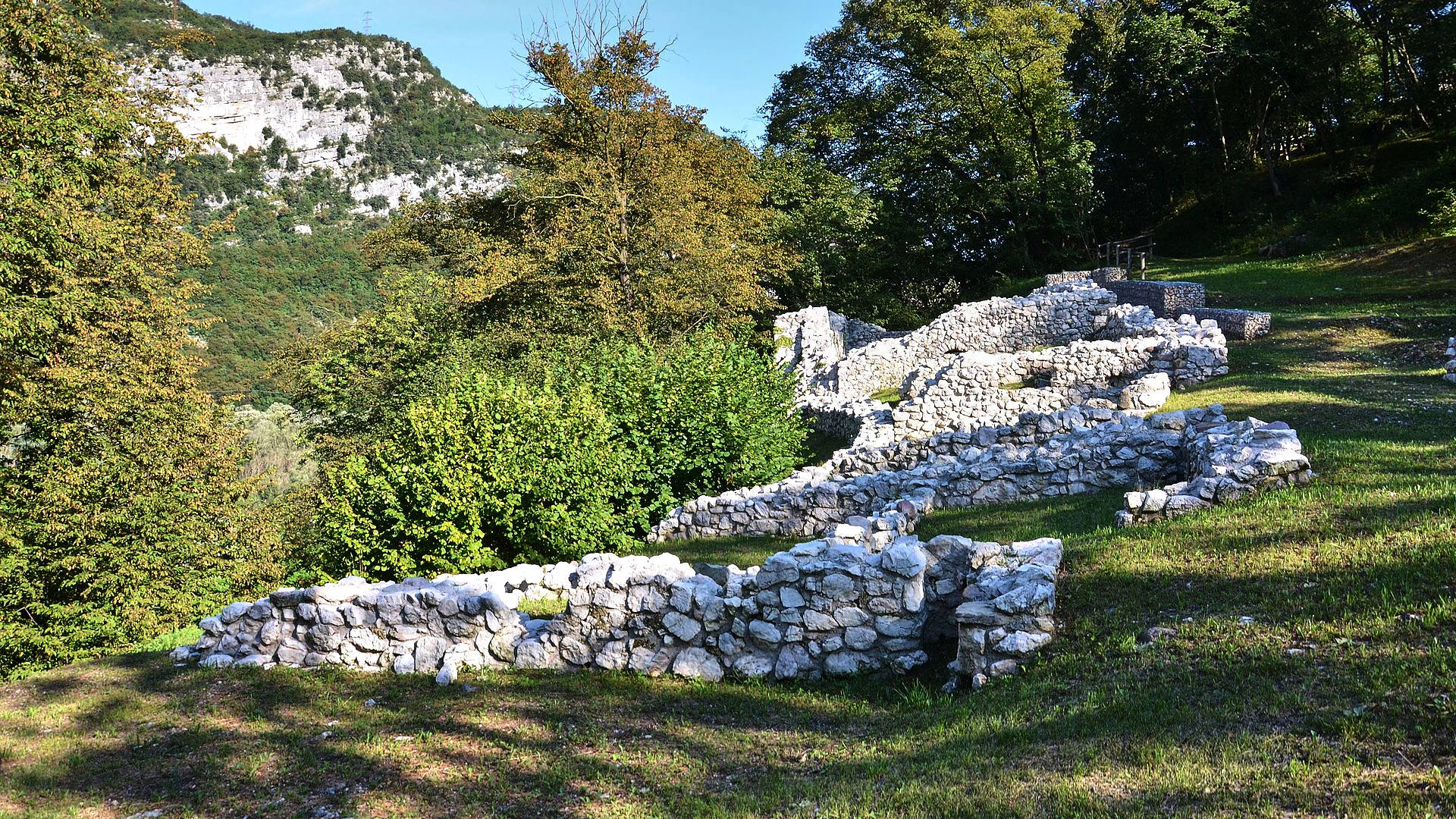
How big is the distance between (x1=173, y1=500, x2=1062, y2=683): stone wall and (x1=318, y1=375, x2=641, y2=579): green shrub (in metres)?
2.59

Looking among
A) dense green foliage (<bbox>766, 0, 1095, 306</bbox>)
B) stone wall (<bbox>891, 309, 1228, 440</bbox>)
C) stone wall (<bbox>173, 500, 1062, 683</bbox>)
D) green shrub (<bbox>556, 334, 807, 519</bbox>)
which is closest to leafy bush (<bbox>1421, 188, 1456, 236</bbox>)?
stone wall (<bbox>891, 309, 1228, 440</bbox>)

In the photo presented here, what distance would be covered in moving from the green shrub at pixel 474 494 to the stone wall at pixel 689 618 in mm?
2591

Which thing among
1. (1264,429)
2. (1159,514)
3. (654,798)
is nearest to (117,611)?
(654,798)

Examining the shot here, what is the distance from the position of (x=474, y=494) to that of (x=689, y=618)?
5.00m

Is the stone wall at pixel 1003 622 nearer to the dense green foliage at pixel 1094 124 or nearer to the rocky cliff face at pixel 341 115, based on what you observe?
the dense green foliage at pixel 1094 124

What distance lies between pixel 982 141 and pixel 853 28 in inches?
339

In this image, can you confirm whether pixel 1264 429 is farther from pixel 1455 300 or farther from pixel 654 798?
pixel 1455 300

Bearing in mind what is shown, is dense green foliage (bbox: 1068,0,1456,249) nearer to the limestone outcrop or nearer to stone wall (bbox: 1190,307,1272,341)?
stone wall (bbox: 1190,307,1272,341)

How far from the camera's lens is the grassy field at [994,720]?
13.3 feet

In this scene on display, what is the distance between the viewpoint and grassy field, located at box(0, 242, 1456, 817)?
405cm

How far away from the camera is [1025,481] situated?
38.2 feet

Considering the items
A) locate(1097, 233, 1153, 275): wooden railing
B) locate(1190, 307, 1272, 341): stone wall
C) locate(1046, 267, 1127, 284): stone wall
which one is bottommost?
locate(1190, 307, 1272, 341): stone wall

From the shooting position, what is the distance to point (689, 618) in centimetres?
721

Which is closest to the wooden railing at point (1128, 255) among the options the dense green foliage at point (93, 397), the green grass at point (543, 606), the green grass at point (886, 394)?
the green grass at point (886, 394)
